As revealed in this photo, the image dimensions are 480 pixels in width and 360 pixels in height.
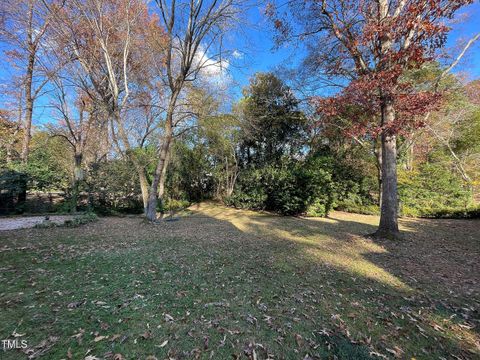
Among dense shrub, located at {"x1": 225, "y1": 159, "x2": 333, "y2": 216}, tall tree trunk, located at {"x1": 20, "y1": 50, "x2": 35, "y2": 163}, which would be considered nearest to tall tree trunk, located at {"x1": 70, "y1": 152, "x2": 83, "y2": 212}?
tall tree trunk, located at {"x1": 20, "y1": 50, "x2": 35, "y2": 163}

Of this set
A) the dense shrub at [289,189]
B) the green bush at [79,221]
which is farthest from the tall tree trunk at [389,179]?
the green bush at [79,221]

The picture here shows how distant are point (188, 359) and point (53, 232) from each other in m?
6.15

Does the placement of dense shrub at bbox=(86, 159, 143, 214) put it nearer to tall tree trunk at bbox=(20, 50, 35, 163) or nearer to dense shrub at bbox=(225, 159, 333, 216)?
tall tree trunk at bbox=(20, 50, 35, 163)

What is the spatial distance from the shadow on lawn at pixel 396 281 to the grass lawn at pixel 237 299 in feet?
0.06

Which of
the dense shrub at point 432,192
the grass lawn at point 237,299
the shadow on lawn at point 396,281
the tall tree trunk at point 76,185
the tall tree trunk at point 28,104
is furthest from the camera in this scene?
the dense shrub at point 432,192

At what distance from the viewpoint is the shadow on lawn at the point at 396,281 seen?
2.26 metres

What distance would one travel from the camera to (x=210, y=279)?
3.45 m

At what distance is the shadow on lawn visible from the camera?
7.41 feet

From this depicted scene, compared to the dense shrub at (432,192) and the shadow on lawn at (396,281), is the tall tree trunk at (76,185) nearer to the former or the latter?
the shadow on lawn at (396,281)

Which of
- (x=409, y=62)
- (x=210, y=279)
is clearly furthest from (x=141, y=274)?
(x=409, y=62)

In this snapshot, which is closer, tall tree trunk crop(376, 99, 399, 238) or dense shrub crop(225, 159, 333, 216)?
tall tree trunk crop(376, 99, 399, 238)

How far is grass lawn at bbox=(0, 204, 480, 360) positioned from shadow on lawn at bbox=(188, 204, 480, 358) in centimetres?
2

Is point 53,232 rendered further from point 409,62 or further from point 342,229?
point 409,62

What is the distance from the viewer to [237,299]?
9.42ft
